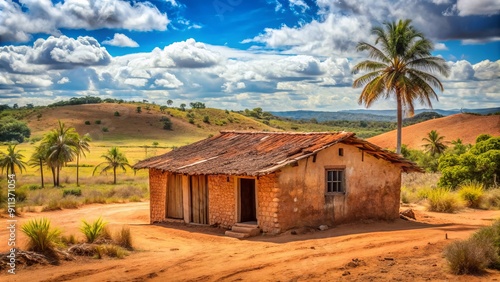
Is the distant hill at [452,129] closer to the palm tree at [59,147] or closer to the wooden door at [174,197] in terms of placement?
the palm tree at [59,147]

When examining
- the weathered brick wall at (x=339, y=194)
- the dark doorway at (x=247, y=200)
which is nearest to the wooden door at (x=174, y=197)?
the dark doorway at (x=247, y=200)

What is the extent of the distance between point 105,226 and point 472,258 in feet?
28.8

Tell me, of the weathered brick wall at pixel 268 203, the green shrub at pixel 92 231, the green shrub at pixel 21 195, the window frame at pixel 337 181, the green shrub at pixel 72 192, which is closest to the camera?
the green shrub at pixel 92 231

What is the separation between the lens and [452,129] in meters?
59.9

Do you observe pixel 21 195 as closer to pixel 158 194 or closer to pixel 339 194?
pixel 158 194

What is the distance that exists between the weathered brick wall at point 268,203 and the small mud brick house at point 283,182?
1 centimetres

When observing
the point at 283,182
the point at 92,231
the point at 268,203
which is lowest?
the point at 92,231

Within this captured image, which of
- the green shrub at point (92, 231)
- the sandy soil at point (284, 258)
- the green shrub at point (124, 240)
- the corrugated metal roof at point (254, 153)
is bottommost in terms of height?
the sandy soil at point (284, 258)

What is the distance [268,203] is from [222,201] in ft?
7.19

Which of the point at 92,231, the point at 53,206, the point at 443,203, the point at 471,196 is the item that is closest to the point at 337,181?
the point at 443,203

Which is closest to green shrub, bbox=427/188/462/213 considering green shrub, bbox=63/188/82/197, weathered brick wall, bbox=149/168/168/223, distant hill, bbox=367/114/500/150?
weathered brick wall, bbox=149/168/168/223

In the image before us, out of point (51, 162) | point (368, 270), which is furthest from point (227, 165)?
point (51, 162)

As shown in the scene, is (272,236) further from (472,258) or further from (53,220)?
(53,220)

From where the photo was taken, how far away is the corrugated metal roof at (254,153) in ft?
51.7
